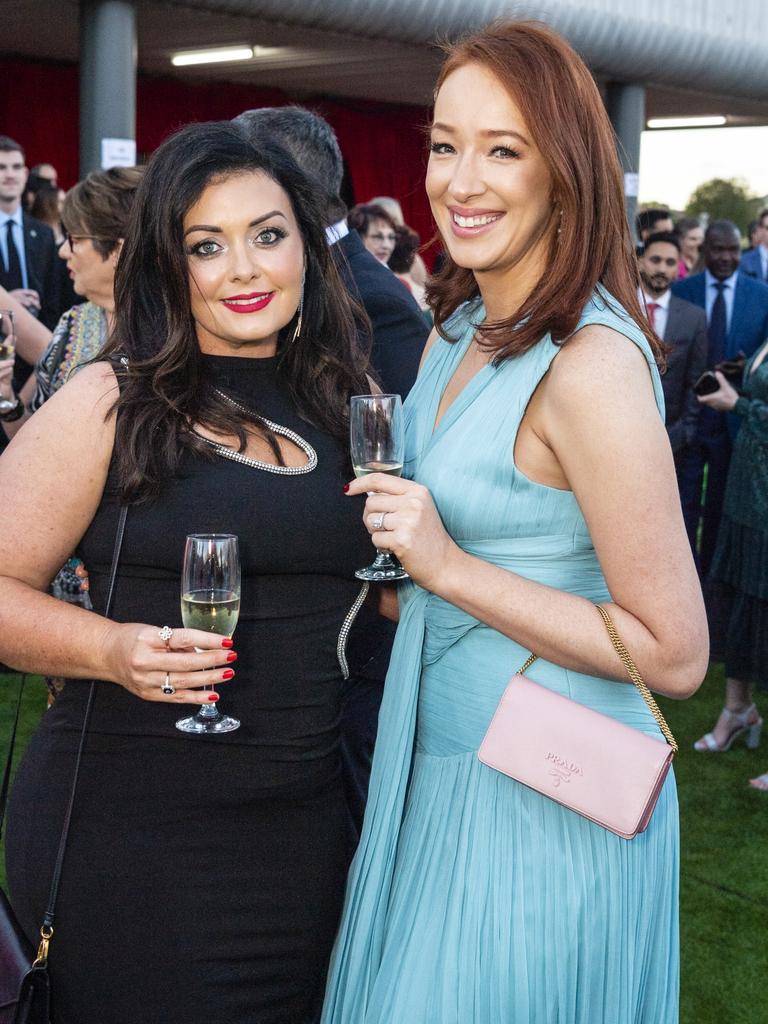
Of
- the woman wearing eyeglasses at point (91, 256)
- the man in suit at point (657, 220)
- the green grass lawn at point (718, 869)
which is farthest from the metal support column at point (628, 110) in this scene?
the woman wearing eyeglasses at point (91, 256)

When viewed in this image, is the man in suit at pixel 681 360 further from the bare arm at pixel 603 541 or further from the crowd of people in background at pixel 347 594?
the bare arm at pixel 603 541

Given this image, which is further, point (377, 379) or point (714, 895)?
point (714, 895)

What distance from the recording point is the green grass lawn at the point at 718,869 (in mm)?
3688

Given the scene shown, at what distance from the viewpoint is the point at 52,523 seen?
199 centimetres

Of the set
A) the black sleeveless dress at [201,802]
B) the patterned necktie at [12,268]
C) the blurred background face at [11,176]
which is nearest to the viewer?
the black sleeveless dress at [201,802]

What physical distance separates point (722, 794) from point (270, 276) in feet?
12.6

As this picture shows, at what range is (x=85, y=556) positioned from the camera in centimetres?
207

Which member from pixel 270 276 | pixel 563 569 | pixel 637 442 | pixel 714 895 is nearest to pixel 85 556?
pixel 270 276

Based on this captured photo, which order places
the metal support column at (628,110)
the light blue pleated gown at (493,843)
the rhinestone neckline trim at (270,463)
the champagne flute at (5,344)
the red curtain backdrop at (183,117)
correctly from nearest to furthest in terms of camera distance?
the light blue pleated gown at (493,843) < the rhinestone neckline trim at (270,463) < the champagne flute at (5,344) < the metal support column at (628,110) < the red curtain backdrop at (183,117)

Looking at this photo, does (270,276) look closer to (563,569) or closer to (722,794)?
(563,569)

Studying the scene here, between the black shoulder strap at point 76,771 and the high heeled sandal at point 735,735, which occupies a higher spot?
the black shoulder strap at point 76,771

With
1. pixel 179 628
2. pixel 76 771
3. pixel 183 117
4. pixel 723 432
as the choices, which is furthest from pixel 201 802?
pixel 183 117

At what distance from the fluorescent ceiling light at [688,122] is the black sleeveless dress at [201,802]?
1830 centimetres

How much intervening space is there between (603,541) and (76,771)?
92cm
